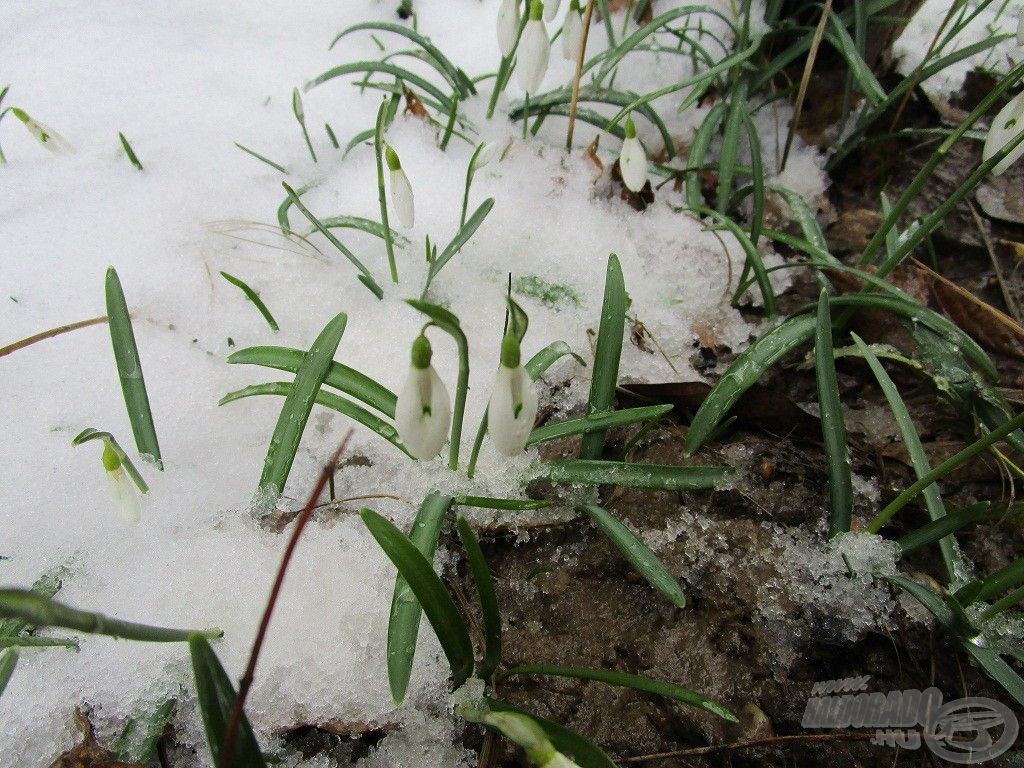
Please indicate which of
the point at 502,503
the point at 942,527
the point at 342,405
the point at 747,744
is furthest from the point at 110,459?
the point at 942,527

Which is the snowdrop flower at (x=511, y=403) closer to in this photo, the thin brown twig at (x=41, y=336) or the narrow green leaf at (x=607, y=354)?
the narrow green leaf at (x=607, y=354)

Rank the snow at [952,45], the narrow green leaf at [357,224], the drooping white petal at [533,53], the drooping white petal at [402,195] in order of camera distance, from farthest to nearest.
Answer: the snow at [952,45] → the narrow green leaf at [357,224] → the drooping white petal at [533,53] → the drooping white petal at [402,195]

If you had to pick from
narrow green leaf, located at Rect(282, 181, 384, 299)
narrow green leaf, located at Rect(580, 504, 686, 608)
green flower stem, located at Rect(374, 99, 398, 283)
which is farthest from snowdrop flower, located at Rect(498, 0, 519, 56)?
narrow green leaf, located at Rect(580, 504, 686, 608)

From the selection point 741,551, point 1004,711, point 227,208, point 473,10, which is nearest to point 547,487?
point 741,551

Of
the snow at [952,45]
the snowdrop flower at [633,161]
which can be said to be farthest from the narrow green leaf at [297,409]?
the snow at [952,45]

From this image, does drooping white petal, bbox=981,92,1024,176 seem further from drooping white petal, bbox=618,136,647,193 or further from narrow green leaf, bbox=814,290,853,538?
drooping white petal, bbox=618,136,647,193

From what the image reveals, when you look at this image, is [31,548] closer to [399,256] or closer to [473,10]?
[399,256]
